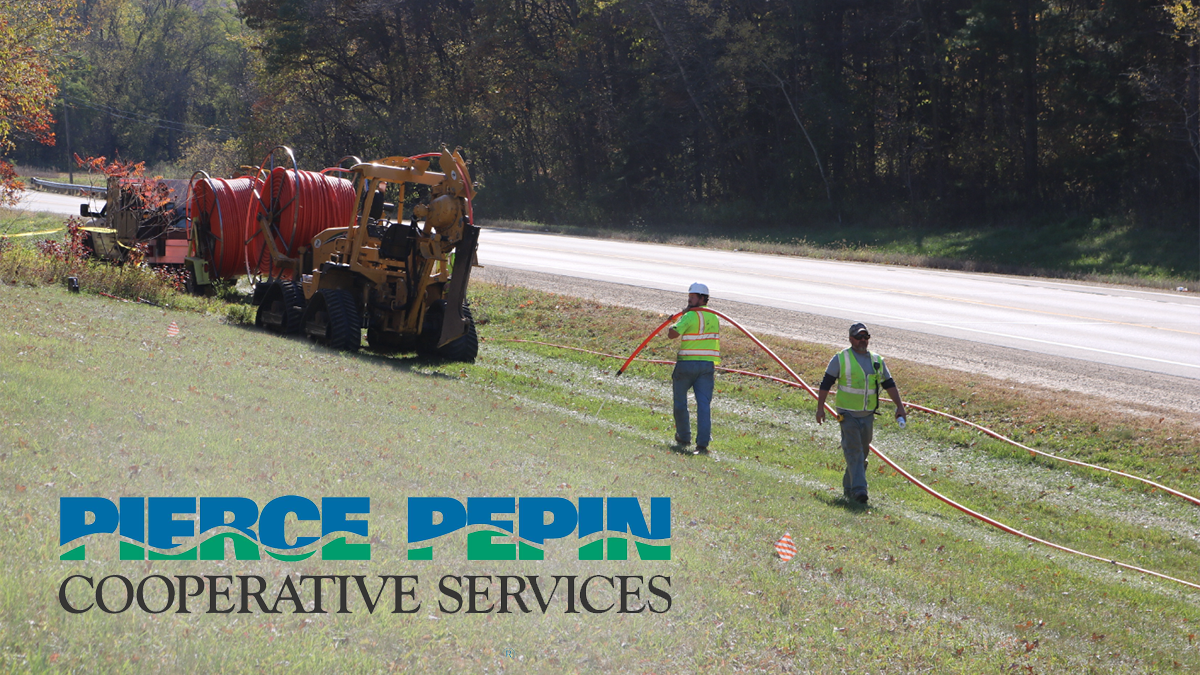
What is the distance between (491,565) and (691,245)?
104ft

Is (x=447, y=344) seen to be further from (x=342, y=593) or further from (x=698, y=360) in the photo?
(x=342, y=593)

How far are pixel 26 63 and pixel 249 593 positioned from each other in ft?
73.0

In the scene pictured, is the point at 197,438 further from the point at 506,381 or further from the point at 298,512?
the point at 506,381

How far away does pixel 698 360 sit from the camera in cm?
1162

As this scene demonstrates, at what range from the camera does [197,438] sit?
7.06m

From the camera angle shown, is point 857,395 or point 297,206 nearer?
point 857,395

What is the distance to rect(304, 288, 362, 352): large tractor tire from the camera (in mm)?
15398

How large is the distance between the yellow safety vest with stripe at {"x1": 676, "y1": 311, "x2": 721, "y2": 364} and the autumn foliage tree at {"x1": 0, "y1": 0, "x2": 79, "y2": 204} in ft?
61.0

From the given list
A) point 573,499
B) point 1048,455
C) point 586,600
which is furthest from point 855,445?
point 586,600

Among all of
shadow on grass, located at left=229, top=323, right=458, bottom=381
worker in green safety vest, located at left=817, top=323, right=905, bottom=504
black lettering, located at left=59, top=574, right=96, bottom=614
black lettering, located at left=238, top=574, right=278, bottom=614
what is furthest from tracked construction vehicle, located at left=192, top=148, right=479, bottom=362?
black lettering, located at left=59, top=574, right=96, bottom=614

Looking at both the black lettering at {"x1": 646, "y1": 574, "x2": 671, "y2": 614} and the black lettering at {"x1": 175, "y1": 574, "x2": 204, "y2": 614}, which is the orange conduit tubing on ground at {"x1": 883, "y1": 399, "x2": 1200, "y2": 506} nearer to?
the black lettering at {"x1": 646, "y1": 574, "x2": 671, "y2": 614}

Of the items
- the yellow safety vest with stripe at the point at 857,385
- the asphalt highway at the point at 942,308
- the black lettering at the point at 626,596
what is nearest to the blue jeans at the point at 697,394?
the yellow safety vest with stripe at the point at 857,385

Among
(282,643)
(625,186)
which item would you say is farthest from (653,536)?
(625,186)

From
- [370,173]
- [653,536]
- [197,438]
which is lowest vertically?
[653,536]
